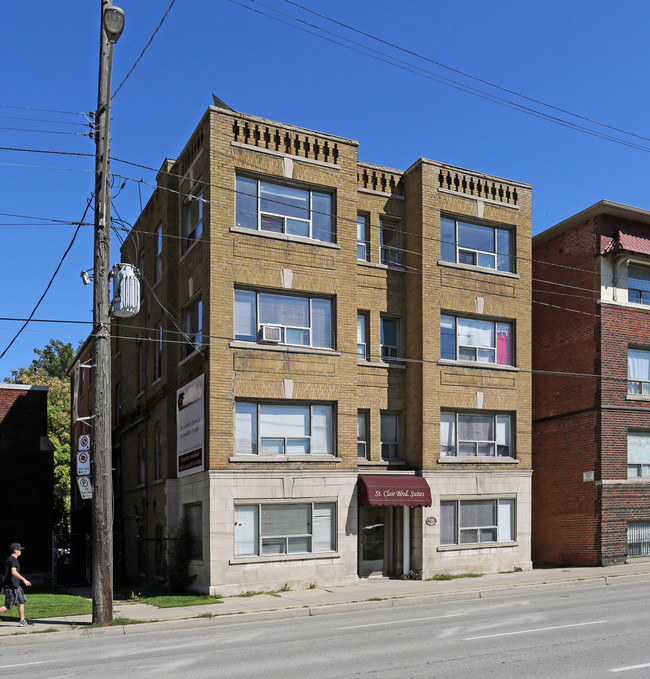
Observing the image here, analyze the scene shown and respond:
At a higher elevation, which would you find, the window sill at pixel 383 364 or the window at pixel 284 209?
the window at pixel 284 209

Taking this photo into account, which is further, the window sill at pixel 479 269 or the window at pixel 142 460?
the window at pixel 142 460

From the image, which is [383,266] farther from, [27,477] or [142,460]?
[27,477]

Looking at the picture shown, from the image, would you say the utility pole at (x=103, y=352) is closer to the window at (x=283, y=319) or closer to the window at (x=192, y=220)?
the window at (x=283, y=319)

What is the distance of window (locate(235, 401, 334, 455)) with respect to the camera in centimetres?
2227

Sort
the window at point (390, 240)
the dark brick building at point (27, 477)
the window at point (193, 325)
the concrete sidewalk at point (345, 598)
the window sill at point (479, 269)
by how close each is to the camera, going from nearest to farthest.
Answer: the concrete sidewalk at point (345, 598) → the window at point (193, 325) → the window sill at point (479, 269) → the window at point (390, 240) → the dark brick building at point (27, 477)

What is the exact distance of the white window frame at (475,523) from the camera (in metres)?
24.9

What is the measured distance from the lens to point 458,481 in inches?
986

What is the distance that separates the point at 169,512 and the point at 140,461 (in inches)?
227

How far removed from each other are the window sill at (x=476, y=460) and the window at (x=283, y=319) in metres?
5.13

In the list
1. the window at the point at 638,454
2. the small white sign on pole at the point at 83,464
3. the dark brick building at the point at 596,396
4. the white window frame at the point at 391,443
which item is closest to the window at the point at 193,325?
the small white sign on pole at the point at 83,464

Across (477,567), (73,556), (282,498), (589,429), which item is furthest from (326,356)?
(73,556)

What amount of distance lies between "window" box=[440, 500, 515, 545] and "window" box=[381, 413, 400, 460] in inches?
85.2

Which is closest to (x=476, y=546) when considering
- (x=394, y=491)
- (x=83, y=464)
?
(x=394, y=491)


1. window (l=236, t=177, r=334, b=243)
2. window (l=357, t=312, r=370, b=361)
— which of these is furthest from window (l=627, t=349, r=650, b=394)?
window (l=236, t=177, r=334, b=243)
